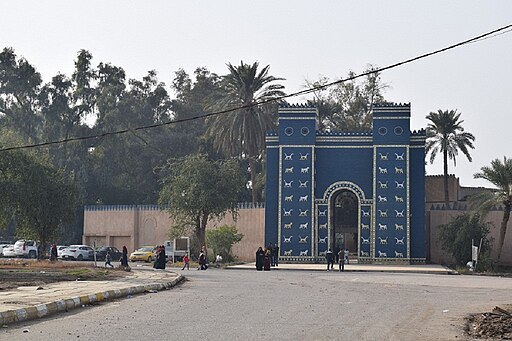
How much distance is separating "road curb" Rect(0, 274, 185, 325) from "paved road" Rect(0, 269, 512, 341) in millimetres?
359

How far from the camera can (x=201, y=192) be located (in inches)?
2235

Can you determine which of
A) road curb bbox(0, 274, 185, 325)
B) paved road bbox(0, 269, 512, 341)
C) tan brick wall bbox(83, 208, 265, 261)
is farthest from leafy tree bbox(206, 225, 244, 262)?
road curb bbox(0, 274, 185, 325)

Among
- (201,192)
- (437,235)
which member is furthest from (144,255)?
(437,235)

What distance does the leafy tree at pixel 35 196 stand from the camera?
45125 mm

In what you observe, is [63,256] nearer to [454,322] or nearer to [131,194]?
[131,194]

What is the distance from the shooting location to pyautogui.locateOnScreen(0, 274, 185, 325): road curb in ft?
56.3

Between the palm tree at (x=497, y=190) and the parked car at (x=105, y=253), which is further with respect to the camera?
the parked car at (x=105, y=253)

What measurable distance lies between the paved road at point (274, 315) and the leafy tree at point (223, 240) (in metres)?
26.9

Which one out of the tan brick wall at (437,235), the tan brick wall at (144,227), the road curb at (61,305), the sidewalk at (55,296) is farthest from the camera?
the tan brick wall at (144,227)

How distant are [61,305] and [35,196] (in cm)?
2964

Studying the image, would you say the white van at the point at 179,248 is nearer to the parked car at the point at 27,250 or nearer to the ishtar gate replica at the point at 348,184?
the ishtar gate replica at the point at 348,184

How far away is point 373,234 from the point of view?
56531 mm

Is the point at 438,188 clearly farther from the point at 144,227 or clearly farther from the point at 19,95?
the point at 19,95

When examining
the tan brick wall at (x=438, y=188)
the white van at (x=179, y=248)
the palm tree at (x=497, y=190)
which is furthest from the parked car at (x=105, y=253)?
the palm tree at (x=497, y=190)
